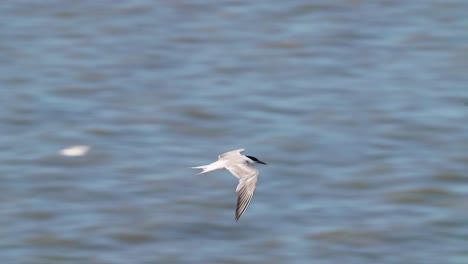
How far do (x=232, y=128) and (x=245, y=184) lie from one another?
338 cm

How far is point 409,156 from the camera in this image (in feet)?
42.8

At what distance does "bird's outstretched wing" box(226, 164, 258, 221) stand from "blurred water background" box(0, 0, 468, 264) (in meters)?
1.24

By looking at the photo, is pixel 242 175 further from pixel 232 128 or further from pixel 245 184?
pixel 232 128

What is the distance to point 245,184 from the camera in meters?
10.2

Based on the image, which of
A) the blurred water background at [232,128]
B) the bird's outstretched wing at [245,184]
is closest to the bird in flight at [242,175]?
the bird's outstretched wing at [245,184]

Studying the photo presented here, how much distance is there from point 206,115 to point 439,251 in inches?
127

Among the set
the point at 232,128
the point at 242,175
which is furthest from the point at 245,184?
the point at 232,128

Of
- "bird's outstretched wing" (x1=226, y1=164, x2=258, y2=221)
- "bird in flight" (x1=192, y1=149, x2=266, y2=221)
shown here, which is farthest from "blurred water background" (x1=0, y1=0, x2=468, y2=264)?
"bird's outstretched wing" (x1=226, y1=164, x2=258, y2=221)

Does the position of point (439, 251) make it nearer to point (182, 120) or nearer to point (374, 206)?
point (374, 206)

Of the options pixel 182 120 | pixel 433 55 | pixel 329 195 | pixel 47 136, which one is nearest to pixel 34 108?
pixel 47 136

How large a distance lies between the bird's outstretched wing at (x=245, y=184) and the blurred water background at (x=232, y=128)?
1.24 metres

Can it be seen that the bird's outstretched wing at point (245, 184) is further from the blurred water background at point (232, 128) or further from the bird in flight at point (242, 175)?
the blurred water background at point (232, 128)

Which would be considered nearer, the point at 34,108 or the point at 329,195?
the point at 329,195

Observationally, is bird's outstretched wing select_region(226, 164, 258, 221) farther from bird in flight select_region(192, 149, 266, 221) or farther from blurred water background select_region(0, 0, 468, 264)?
blurred water background select_region(0, 0, 468, 264)
